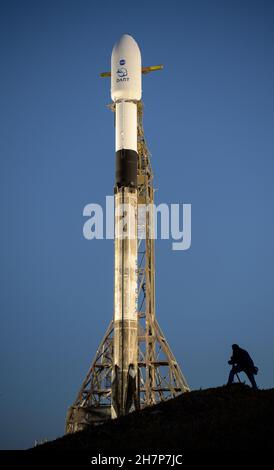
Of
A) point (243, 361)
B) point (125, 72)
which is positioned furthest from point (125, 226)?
point (243, 361)

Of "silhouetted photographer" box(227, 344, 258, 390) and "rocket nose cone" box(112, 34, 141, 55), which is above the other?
"rocket nose cone" box(112, 34, 141, 55)

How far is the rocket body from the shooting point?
185 ft

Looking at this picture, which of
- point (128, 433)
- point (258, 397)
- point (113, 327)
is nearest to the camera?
point (128, 433)

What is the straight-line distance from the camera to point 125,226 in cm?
5900

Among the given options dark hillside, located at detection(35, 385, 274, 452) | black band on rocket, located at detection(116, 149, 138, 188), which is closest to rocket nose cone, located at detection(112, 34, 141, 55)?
black band on rocket, located at detection(116, 149, 138, 188)

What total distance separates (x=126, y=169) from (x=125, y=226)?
4581 mm

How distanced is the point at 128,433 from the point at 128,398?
26541 mm

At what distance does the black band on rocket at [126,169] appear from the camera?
60.1m

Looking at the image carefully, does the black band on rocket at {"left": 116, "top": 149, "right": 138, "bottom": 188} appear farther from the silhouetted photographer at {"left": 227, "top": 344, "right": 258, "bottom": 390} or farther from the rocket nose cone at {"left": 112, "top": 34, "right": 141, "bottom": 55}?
the silhouetted photographer at {"left": 227, "top": 344, "right": 258, "bottom": 390}

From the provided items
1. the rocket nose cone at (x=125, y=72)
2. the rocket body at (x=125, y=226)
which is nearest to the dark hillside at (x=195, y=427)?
the rocket body at (x=125, y=226)

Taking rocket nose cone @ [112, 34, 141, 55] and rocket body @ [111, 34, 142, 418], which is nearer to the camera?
rocket body @ [111, 34, 142, 418]

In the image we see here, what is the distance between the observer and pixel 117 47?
63.2 meters

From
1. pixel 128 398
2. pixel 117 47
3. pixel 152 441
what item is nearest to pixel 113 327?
pixel 128 398
